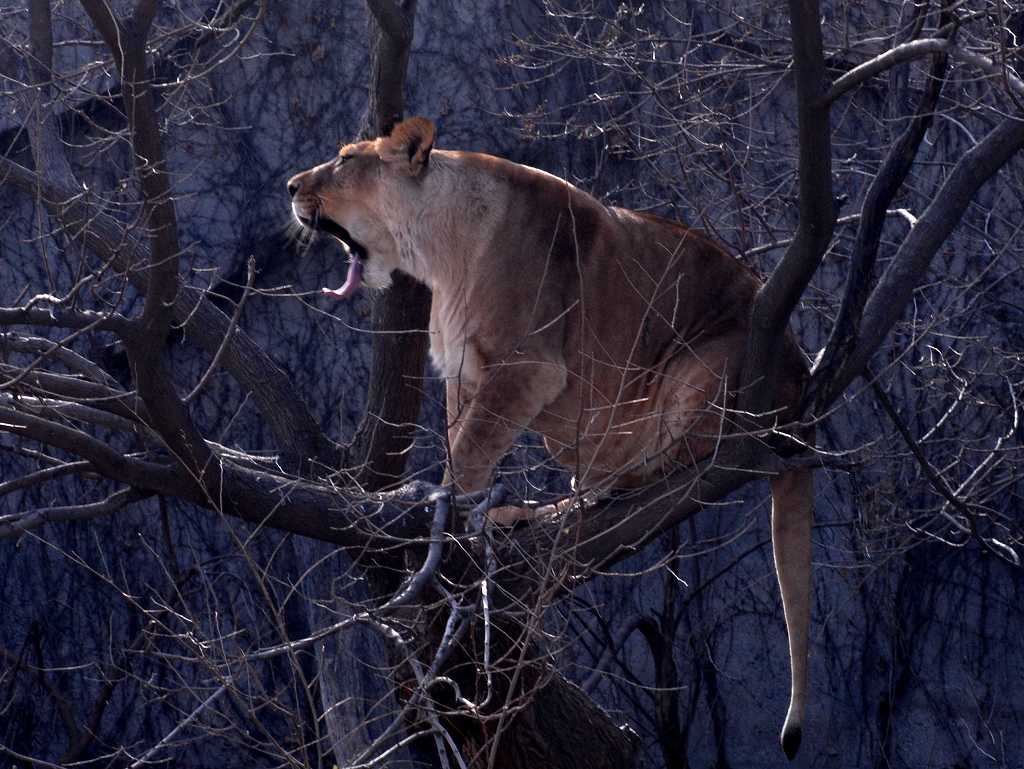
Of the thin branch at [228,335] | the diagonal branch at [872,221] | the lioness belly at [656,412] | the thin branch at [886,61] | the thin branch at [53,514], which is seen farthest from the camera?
the lioness belly at [656,412]

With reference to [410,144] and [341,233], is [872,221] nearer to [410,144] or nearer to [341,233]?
[410,144]

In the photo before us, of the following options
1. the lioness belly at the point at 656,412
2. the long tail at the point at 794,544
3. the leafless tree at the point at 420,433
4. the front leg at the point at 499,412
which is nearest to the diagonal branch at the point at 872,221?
the leafless tree at the point at 420,433

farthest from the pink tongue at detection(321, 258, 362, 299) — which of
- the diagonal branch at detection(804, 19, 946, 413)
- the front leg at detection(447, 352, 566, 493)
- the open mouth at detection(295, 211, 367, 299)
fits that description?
the diagonal branch at detection(804, 19, 946, 413)

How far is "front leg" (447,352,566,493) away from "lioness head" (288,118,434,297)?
653 mm

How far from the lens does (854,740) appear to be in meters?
7.41

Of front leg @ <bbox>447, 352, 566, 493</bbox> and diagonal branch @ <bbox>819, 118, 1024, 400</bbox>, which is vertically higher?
diagonal branch @ <bbox>819, 118, 1024, 400</bbox>

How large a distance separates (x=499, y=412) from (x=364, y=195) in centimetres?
96

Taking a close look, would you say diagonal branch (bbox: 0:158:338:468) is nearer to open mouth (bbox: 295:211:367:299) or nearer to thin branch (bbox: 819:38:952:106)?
open mouth (bbox: 295:211:367:299)

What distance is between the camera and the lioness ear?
469cm

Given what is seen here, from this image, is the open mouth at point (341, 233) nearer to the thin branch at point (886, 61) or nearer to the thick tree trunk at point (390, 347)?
the thick tree trunk at point (390, 347)

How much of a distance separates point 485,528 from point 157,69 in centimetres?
550

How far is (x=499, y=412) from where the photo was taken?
4543 mm

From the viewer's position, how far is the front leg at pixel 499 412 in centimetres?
452

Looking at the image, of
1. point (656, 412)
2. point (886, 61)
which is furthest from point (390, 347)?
point (886, 61)
